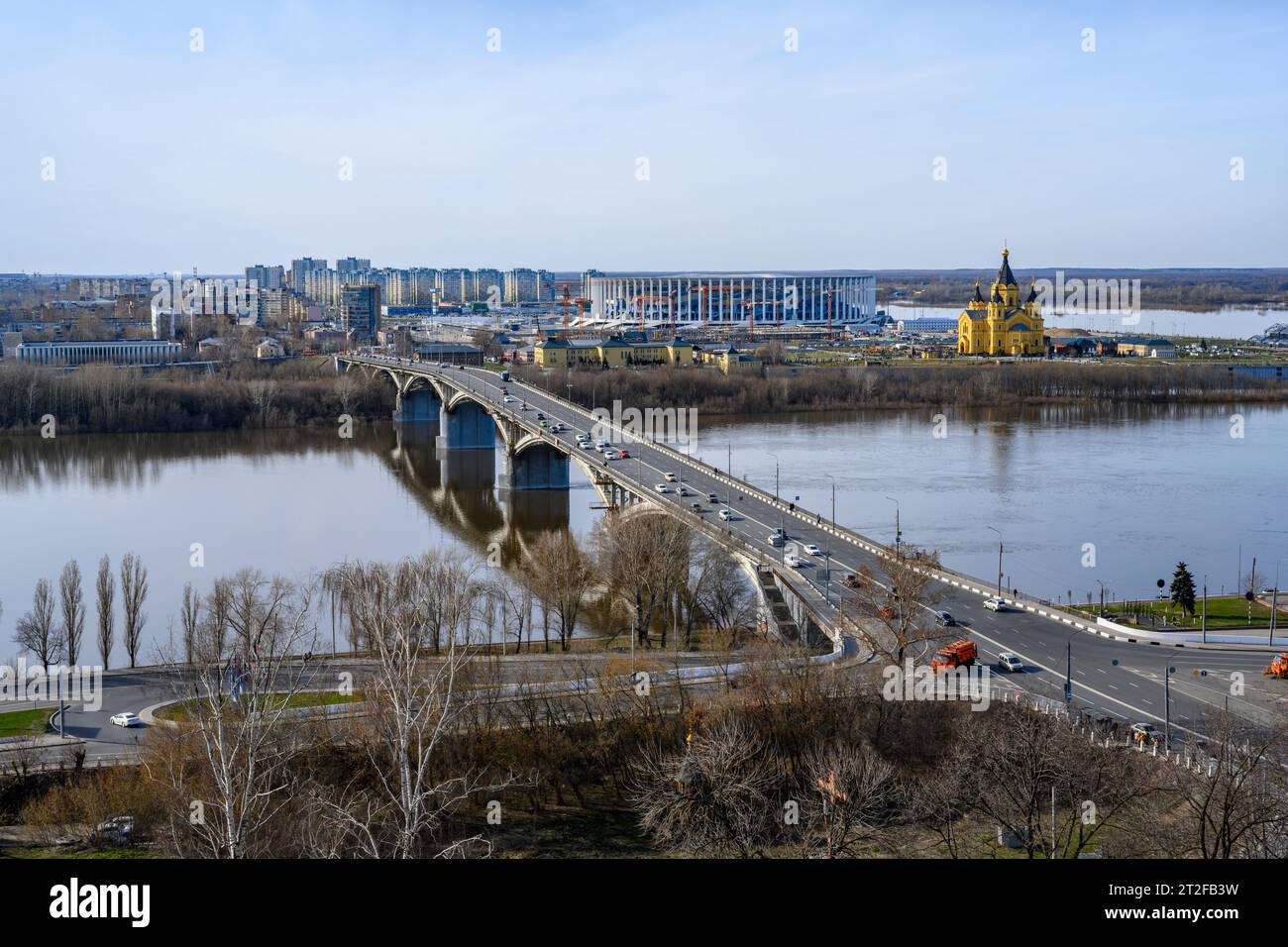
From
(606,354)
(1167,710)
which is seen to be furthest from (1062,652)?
(606,354)

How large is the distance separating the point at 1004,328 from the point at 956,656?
35125 mm

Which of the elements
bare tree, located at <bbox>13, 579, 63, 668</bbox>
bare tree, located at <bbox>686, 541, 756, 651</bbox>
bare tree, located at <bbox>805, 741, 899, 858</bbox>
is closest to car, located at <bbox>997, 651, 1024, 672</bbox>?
bare tree, located at <bbox>805, 741, 899, 858</bbox>

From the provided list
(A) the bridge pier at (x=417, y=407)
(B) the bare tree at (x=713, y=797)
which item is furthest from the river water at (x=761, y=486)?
(B) the bare tree at (x=713, y=797)

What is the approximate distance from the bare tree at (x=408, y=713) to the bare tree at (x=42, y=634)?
238 centimetres

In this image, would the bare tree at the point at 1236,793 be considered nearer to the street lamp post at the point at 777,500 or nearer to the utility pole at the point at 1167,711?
the utility pole at the point at 1167,711

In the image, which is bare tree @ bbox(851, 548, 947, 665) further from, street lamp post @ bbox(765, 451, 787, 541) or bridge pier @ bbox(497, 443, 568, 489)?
bridge pier @ bbox(497, 443, 568, 489)

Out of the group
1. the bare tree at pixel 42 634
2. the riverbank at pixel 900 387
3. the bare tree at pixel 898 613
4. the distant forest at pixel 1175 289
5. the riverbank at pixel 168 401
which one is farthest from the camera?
the distant forest at pixel 1175 289

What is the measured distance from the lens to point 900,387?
3297 centimetres

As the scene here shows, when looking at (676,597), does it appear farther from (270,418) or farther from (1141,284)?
(1141,284)

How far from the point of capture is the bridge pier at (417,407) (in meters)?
30.5

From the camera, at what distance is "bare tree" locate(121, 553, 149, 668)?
10.8 metres

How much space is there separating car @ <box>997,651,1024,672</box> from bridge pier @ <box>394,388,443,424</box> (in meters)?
22.7

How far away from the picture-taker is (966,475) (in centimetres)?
1953
